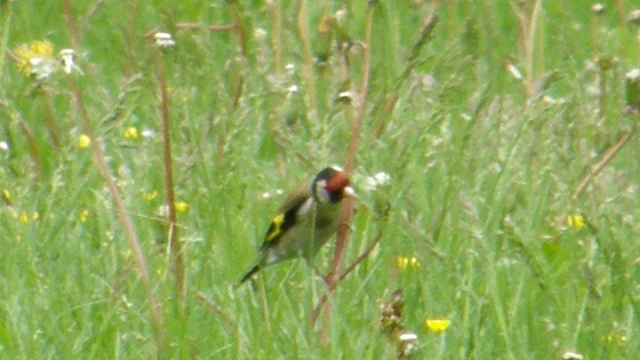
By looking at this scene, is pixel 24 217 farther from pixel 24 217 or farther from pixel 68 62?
pixel 68 62

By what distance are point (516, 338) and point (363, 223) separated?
0.82m

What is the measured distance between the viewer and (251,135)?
5105 millimetres

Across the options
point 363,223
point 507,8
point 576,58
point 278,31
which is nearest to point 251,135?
point 278,31

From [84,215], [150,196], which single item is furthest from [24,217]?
[150,196]

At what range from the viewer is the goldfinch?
4.42 metres

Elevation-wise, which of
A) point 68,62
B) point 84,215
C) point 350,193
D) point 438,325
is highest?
point 68,62

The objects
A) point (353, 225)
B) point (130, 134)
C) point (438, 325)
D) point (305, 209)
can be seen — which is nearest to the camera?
point (438, 325)

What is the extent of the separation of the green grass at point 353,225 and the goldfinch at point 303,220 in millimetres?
57

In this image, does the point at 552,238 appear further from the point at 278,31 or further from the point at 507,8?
the point at 507,8

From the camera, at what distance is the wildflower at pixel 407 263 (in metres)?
4.09

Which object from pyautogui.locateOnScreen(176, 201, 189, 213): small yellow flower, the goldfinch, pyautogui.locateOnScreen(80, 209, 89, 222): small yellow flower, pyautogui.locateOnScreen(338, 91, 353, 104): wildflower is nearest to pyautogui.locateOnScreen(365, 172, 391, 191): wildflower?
pyautogui.locateOnScreen(338, 91, 353, 104): wildflower

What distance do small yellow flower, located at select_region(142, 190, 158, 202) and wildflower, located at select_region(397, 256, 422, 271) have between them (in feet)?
3.20

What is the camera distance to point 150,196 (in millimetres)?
4902

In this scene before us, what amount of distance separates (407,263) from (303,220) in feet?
2.69
